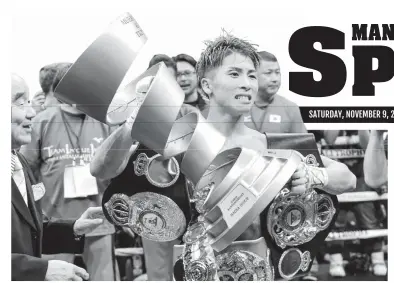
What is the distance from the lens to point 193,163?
11.1 ft

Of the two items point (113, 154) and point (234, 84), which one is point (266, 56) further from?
point (113, 154)

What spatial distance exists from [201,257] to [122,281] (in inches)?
17.8

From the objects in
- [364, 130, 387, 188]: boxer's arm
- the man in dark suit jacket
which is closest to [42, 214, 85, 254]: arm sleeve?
the man in dark suit jacket

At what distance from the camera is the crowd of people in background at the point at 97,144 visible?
3.45 m

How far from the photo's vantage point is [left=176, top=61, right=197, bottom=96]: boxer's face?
3.44m

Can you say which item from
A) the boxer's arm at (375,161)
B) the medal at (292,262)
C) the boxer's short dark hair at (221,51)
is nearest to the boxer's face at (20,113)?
the boxer's short dark hair at (221,51)

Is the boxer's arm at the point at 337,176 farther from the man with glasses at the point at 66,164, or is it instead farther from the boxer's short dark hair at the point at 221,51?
the man with glasses at the point at 66,164

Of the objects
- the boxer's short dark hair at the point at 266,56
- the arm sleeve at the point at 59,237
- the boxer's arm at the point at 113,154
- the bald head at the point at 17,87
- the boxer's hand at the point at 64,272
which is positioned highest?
the boxer's short dark hair at the point at 266,56

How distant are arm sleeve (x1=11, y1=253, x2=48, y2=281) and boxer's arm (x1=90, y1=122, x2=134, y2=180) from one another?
1.81 feet

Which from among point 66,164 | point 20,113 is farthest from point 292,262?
point 20,113

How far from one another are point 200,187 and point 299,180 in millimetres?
Result: 530

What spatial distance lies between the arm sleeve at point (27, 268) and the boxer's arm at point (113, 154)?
55 centimetres

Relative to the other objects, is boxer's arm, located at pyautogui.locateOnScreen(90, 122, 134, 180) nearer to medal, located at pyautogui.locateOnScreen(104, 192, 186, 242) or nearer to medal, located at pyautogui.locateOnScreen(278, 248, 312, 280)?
medal, located at pyautogui.locateOnScreen(104, 192, 186, 242)

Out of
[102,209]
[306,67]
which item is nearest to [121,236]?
[102,209]
